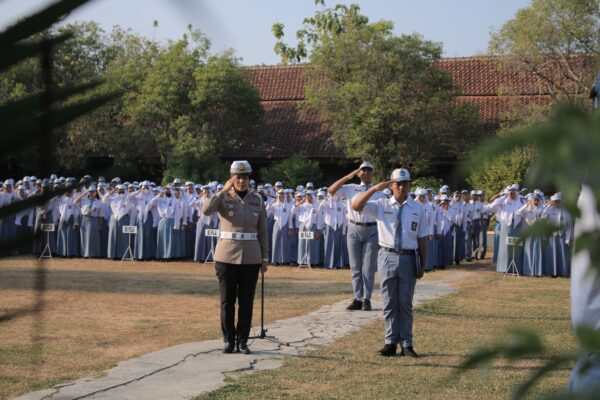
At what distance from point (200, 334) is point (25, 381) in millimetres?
2971

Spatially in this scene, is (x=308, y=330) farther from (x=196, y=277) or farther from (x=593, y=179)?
(x=593, y=179)

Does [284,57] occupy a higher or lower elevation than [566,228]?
higher

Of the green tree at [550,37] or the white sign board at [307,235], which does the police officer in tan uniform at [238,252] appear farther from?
the green tree at [550,37]

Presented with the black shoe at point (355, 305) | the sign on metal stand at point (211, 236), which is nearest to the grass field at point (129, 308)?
the black shoe at point (355, 305)

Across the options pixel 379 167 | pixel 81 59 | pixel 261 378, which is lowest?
pixel 261 378

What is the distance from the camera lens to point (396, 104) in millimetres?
31672

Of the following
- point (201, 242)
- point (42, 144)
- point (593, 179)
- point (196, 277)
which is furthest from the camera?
point (201, 242)

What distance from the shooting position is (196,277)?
17.5m

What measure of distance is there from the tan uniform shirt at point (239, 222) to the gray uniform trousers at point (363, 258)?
330cm

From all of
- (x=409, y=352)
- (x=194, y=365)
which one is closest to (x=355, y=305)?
(x=409, y=352)

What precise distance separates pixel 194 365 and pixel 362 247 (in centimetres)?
467

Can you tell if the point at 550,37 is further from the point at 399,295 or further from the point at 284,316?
the point at 399,295

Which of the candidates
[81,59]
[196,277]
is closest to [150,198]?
[196,277]

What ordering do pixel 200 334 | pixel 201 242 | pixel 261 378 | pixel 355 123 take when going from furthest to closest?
pixel 355 123 → pixel 201 242 → pixel 200 334 → pixel 261 378
